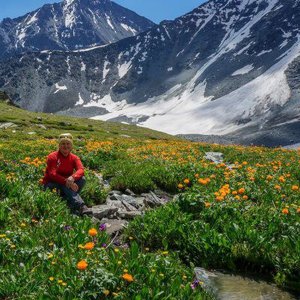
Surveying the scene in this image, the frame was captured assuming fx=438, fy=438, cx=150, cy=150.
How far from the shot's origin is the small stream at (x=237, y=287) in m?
5.48

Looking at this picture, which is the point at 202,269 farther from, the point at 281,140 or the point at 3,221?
the point at 281,140

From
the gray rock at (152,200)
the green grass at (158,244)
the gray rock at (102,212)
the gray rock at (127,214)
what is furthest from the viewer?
the gray rock at (152,200)

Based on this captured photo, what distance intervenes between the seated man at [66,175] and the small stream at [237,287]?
408cm

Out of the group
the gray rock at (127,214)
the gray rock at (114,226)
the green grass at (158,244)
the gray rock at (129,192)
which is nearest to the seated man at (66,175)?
the green grass at (158,244)

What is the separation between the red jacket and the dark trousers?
0.12 metres

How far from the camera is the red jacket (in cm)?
1001

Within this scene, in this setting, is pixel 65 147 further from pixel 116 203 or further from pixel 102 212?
pixel 102 212

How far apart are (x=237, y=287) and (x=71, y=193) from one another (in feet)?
16.1

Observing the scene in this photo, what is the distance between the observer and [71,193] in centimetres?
966

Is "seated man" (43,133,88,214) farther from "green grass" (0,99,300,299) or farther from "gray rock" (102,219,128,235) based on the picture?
"gray rock" (102,219,128,235)

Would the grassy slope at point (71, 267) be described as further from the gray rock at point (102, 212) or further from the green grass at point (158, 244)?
the gray rock at point (102, 212)

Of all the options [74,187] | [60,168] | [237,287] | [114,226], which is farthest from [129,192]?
[237,287]

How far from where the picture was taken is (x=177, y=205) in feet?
27.5

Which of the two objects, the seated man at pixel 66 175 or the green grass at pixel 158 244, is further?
the seated man at pixel 66 175
